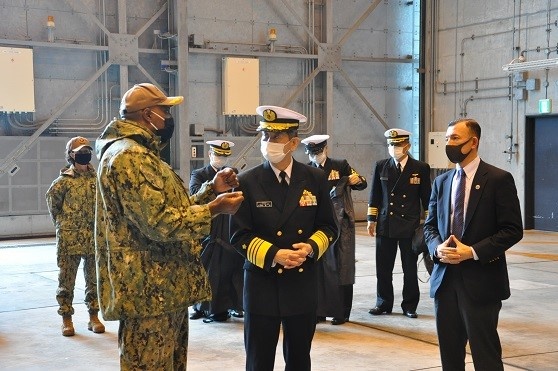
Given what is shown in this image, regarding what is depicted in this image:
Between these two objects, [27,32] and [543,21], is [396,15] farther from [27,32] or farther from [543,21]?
[27,32]

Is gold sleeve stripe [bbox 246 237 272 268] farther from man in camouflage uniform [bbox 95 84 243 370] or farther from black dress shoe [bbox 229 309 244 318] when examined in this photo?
black dress shoe [bbox 229 309 244 318]

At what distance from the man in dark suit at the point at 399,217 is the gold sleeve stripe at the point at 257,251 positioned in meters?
4.09

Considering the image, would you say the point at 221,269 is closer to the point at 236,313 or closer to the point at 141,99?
the point at 236,313

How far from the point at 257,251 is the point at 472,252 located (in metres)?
1.28

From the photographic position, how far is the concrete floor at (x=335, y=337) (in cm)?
645

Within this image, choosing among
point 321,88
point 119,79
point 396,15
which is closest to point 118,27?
point 119,79

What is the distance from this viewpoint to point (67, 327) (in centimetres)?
748

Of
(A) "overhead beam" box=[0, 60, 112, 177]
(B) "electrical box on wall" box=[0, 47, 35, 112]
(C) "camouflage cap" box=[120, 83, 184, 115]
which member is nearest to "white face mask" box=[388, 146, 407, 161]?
(C) "camouflage cap" box=[120, 83, 184, 115]

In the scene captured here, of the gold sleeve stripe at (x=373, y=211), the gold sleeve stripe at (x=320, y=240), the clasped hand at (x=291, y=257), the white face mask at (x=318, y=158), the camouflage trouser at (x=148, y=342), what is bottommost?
the camouflage trouser at (x=148, y=342)

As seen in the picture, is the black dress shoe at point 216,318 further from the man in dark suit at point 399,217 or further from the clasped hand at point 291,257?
the clasped hand at point 291,257

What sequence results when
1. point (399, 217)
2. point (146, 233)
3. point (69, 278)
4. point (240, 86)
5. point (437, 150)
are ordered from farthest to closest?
point (437, 150) → point (240, 86) → point (399, 217) → point (69, 278) → point (146, 233)

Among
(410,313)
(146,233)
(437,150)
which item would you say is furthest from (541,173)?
(146,233)

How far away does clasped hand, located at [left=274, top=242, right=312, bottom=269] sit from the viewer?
422 cm

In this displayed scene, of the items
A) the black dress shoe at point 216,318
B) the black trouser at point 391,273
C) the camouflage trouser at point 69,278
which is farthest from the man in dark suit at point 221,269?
the black trouser at point 391,273
